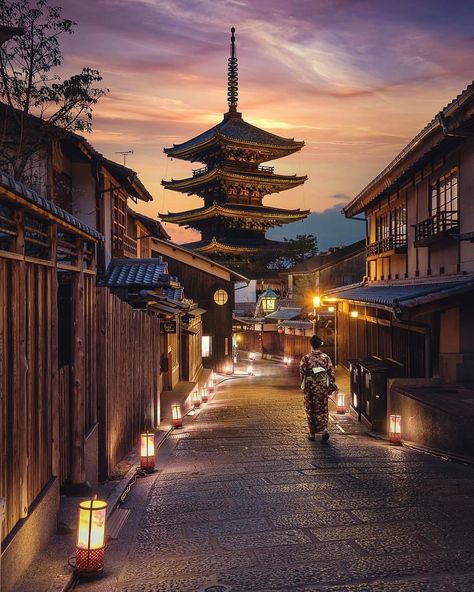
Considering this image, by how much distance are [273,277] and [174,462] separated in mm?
43687

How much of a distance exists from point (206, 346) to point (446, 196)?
69.1 feet

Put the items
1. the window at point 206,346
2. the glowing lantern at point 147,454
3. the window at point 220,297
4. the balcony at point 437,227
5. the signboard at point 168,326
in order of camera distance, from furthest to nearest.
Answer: the window at point 206,346
the window at point 220,297
the signboard at point 168,326
the balcony at point 437,227
the glowing lantern at point 147,454

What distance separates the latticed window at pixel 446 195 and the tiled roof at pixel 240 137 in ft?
104

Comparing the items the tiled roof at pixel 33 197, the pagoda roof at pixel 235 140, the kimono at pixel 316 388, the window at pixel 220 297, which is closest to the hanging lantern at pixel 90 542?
the tiled roof at pixel 33 197

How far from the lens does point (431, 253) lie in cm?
1655

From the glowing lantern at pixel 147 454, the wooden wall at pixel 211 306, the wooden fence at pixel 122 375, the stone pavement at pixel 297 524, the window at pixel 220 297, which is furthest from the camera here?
the window at pixel 220 297

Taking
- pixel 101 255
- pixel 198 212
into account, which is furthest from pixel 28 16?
pixel 198 212

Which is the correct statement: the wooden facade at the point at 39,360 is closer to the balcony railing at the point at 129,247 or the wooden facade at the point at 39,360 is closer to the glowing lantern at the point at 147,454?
the glowing lantern at the point at 147,454

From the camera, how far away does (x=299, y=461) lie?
9.84 m

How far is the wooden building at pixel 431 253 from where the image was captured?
13250 millimetres

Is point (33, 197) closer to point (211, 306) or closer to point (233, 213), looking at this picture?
point (211, 306)

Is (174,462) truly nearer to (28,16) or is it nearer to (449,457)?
(449,457)

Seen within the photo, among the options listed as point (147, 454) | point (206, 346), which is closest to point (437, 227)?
point (147, 454)

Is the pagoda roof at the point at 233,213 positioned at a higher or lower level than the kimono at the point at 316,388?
higher
